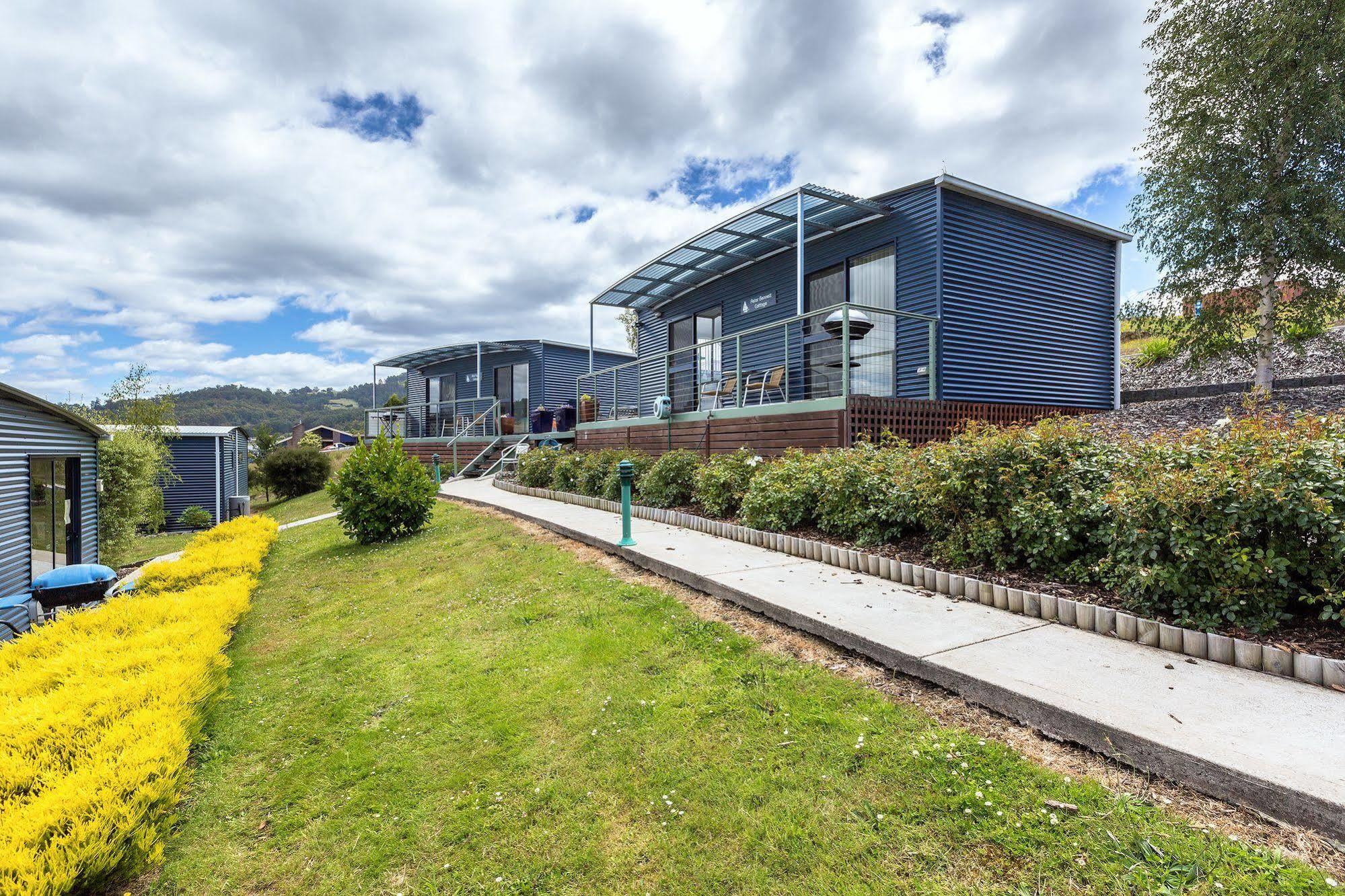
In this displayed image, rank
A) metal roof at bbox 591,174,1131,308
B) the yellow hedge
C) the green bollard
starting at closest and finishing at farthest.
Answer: the yellow hedge, the green bollard, metal roof at bbox 591,174,1131,308

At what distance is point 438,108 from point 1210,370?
1652cm

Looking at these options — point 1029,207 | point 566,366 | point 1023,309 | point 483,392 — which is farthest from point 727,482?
point 483,392

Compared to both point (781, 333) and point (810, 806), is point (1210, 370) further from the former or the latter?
point (810, 806)

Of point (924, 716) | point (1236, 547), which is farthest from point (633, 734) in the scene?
point (1236, 547)

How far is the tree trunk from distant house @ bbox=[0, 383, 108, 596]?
1960cm

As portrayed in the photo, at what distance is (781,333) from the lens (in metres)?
11.6

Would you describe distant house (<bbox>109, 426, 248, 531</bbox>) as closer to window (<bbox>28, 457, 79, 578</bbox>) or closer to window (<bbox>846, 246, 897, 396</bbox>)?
window (<bbox>28, 457, 79, 578</bbox>)

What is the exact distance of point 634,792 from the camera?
2.29m

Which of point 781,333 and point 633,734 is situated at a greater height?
point 781,333

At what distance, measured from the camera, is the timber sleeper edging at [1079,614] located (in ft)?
8.37

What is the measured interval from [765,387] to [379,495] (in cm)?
638

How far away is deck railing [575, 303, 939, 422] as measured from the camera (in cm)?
849

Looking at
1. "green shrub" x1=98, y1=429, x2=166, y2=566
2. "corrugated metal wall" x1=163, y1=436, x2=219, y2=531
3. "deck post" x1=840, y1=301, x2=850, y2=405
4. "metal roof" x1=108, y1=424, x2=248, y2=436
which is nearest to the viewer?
"deck post" x1=840, y1=301, x2=850, y2=405

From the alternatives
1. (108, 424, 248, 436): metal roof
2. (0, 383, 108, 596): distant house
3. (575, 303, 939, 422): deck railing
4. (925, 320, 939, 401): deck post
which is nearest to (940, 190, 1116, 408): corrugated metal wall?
(925, 320, 939, 401): deck post
